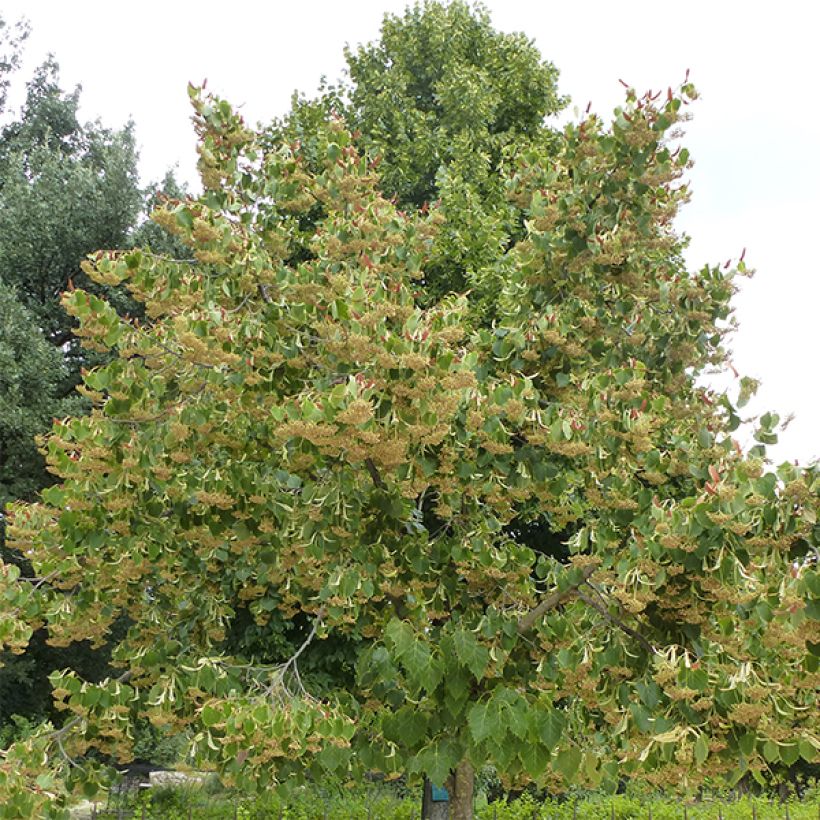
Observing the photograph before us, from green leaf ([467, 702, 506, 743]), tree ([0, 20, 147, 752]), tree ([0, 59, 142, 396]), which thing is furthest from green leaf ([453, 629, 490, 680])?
tree ([0, 59, 142, 396])

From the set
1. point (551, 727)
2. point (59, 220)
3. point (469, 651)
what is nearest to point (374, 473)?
point (469, 651)

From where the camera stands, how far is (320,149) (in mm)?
15188

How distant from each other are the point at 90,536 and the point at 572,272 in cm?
441

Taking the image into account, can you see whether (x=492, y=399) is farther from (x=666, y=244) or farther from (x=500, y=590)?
(x=666, y=244)

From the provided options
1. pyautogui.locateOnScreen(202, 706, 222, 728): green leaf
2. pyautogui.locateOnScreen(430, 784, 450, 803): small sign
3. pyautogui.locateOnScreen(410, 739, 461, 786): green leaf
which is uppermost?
pyautogui.locateOnScreen(202, 706, 222, 728): green leaf

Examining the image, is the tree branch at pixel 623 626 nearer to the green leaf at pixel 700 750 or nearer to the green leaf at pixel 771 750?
the green leaf at pixel 771 750

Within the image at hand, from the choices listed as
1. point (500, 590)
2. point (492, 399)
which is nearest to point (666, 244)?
point (492, 399)

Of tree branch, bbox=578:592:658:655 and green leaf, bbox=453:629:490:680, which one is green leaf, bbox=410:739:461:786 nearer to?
green leaf, bbox=453:629:490:680

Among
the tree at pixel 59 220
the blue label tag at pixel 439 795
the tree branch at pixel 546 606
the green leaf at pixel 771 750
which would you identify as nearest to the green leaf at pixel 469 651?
the tree branch at pixel 546 606

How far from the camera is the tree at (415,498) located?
5.26m

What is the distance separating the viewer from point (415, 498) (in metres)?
7.18

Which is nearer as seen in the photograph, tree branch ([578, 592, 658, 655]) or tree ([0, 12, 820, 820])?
tree ([0, 12, 820, 820])

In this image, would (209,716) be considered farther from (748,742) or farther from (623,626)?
(748,742)

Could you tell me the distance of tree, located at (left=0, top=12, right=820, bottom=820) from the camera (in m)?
5.26
